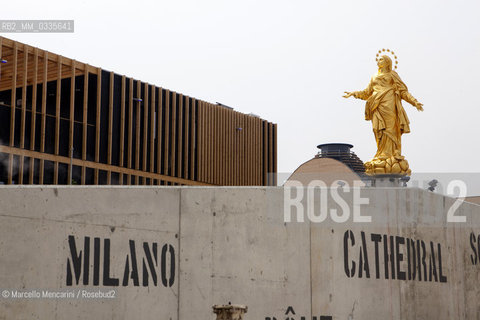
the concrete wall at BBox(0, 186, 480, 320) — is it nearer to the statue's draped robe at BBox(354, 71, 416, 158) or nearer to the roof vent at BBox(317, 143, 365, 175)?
the statue's draped robe at BBox(354, 71, 416, 158)

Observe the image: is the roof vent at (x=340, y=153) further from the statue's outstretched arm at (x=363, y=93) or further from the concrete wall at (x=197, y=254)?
the concrete wall at (x=197, y=254)

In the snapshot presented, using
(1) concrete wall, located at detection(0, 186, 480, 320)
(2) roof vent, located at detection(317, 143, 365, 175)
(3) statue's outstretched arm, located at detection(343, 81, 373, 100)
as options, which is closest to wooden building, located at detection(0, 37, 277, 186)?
(2) roof vent, located at detection(317, 143, 365, 175)

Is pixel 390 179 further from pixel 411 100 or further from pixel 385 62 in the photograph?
pixel 385 62

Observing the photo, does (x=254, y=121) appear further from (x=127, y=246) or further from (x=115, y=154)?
(x=127, y=246)

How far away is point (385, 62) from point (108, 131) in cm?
2764

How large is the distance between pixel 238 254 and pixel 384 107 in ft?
21.2

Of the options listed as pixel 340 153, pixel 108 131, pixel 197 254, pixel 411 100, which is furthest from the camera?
pixel 340 153

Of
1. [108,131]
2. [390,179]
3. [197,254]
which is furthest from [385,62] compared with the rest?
[108,131]

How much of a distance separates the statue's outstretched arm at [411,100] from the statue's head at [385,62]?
0.80 meters

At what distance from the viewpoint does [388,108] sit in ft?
63.3

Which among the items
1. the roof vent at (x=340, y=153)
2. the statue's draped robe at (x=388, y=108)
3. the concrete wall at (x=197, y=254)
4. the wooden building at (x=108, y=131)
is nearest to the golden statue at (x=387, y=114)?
the statue's draped robe at (x=388, y=108)

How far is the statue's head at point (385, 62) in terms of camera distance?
63.7 feet

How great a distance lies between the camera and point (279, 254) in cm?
1540

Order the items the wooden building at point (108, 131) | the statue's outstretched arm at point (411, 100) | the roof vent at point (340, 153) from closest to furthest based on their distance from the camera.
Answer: the statue's outstretched arm at point (411, 100), the wooden building at point (108, 131), the roof vent at point (340, 153)
